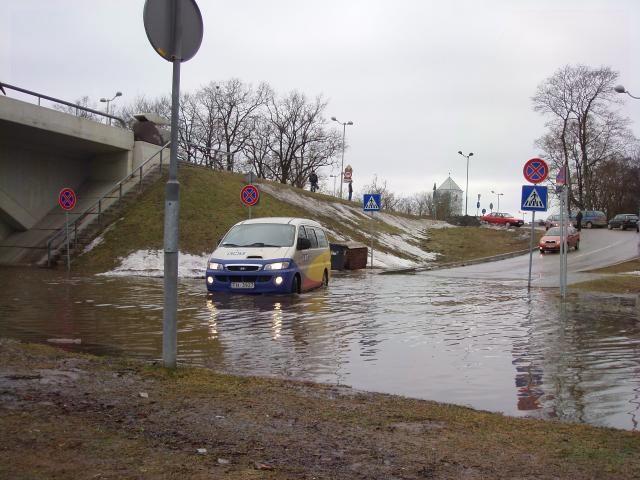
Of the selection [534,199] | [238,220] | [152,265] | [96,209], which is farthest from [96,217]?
[534,199]

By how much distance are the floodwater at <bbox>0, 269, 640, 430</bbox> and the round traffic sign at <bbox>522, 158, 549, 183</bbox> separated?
10.1 ft

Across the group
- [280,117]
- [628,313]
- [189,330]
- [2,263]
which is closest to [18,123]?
[2,263]

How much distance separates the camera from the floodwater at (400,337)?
6324 mm

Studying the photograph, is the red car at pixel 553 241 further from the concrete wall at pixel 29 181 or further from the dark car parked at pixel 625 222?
the concrete wall at pixel 29 181

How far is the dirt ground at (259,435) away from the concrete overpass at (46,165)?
18438 mm

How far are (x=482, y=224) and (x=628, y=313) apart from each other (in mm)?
53070

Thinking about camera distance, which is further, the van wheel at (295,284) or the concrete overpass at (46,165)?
the concrete overpass at (46,165)

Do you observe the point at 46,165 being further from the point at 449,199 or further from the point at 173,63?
the point at 449,199

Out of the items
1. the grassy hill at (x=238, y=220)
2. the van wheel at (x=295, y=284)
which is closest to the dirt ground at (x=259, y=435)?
the van wheel at (x=295, y=284)

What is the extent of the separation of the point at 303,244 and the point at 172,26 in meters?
9.22

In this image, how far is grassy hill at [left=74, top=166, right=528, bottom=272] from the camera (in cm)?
2388

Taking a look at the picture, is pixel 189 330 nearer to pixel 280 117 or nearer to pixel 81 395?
pixel 81 395

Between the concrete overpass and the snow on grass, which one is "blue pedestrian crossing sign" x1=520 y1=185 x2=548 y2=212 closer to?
the snow on grass

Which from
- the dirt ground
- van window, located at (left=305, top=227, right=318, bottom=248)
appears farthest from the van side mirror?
the dirt ground
